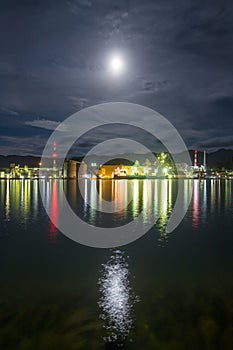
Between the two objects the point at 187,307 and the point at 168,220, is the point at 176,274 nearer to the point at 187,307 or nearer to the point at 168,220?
the point at 187,307

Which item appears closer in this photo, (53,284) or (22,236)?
(53,284)

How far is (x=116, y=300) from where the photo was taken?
7.94m

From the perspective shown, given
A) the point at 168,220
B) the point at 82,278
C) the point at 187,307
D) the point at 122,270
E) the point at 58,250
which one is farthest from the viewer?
the point at 168,220

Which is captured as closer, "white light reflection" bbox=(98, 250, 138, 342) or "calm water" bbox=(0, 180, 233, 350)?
"calm water" bbox=(0, 180, 233, 350)

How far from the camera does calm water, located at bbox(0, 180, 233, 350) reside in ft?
20.7

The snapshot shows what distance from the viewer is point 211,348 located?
598 cm

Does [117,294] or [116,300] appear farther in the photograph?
[117,294]

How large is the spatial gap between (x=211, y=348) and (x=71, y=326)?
9.13ft

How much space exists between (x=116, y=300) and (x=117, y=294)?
361 mm

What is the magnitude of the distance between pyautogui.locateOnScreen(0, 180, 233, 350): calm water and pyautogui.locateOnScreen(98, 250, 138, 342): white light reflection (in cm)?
2

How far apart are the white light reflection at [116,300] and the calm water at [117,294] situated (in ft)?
0.07

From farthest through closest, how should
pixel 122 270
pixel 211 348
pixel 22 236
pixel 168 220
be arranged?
pixel 168 220, pixel 22 236, pixel 122 270, pixel 211 348

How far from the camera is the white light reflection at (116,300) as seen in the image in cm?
651

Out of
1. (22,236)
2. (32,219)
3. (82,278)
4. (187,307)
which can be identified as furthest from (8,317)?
(32,219)
